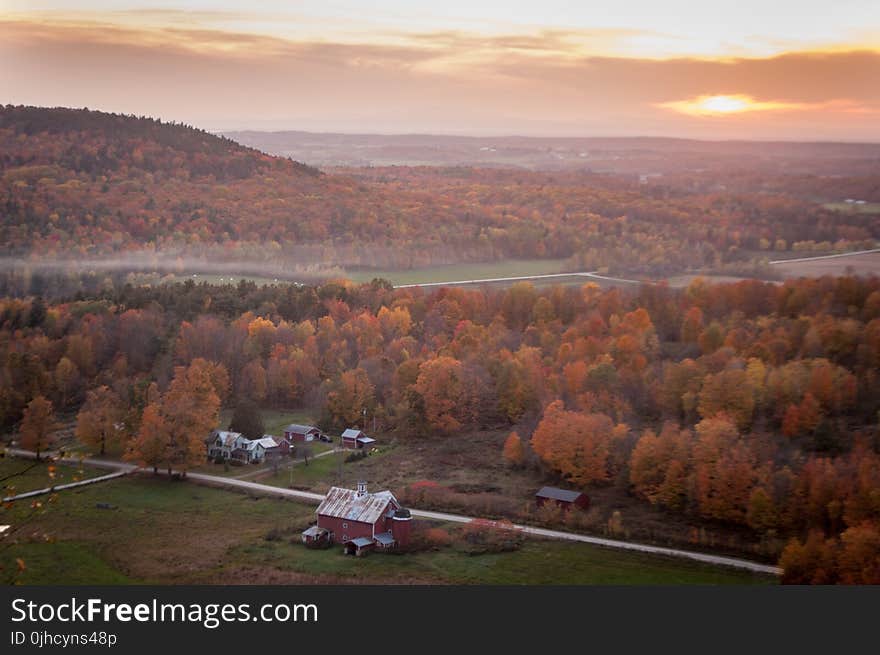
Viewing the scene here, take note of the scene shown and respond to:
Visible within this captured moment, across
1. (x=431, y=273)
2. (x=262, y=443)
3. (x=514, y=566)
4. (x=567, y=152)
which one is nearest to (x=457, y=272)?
(x=431, y=273)

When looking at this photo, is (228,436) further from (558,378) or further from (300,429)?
(558,378)

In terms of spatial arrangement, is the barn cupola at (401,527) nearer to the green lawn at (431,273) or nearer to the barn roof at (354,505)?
the barn roof at (354,505)

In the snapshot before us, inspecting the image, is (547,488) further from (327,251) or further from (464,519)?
(327,251)

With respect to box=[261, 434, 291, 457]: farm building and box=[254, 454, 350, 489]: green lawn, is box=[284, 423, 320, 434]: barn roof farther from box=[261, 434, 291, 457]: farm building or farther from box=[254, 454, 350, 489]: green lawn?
box=[254, 454, 350, 489]: green lawn

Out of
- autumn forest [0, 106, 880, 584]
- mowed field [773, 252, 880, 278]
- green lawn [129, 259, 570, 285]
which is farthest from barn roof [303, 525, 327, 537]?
green lawn [129, 259, 570, 285]

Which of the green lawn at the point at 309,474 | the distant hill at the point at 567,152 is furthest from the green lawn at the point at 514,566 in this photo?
the distant hill at the point at 567,152

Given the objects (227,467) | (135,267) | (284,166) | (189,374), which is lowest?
(227,467)

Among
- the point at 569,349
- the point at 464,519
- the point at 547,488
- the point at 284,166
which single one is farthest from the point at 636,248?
the point at 284,166
